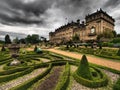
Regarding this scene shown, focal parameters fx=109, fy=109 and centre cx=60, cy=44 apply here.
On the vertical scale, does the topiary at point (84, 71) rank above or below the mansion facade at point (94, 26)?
below

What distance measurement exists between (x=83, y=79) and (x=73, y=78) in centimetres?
142

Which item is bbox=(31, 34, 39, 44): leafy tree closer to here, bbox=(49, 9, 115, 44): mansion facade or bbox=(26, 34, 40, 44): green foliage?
bbox=(26, 34, 40, 44): green foliage

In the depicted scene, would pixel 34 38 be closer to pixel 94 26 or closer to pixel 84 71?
pixel 94 26

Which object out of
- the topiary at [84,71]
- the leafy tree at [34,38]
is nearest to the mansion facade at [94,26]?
the topiary at [84,71]

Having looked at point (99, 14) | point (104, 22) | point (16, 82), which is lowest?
point (16, 82)

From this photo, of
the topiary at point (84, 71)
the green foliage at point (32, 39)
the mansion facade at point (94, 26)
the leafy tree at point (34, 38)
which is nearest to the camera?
the topiary at point (84, 71)

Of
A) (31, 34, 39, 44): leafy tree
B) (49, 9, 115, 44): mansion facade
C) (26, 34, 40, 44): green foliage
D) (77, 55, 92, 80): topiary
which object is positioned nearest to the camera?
(77, 55, 92, 80): topiary

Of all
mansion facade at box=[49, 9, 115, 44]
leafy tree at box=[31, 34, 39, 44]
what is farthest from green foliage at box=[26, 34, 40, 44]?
mansion facade at box=[49, 9, 115, 44]

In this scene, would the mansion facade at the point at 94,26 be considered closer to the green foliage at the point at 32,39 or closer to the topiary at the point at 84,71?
the topiary at the point at 84,71

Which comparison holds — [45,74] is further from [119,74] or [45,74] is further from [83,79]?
[119,74]

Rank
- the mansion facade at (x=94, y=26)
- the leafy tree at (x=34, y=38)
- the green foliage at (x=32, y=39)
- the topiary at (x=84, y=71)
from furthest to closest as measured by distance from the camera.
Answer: the leafy tree at (x=34, y=38), the green foliage at (x=32, y=39), the mansion facade at (x=94, y=26), the topiary at (x=84, y=71)

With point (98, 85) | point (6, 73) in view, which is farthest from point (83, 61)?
point (6, 73)

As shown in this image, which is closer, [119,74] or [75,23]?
[119,74]

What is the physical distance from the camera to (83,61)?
352 inches
